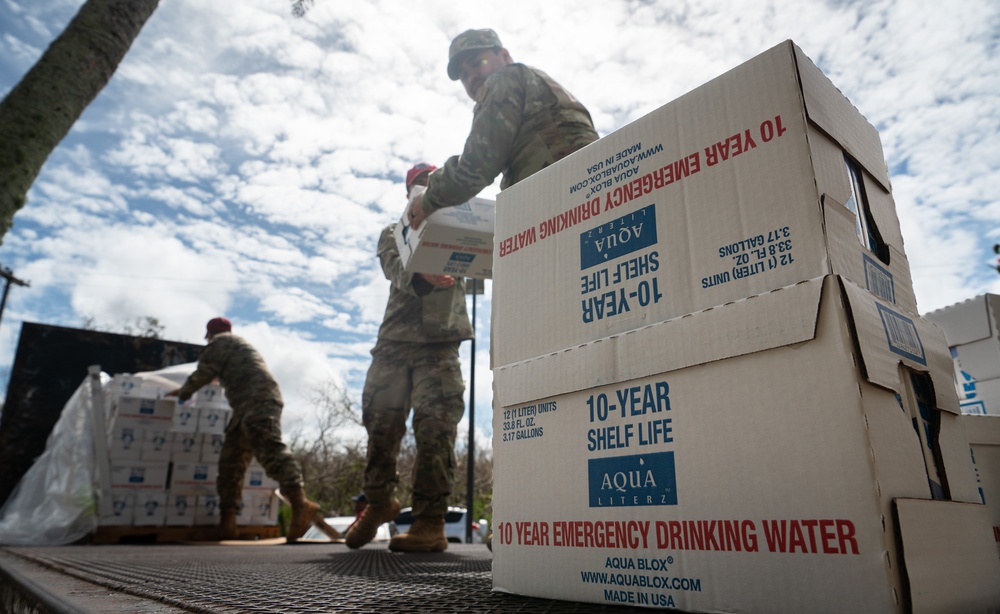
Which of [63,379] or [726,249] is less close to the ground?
[63,379]

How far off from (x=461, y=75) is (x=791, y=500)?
7.77 feet

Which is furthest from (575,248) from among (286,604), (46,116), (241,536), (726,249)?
(241,536)

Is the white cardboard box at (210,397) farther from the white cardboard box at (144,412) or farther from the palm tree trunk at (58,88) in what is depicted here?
the palm tree trunk at (58,88)

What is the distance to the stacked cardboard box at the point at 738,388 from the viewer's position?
2.97 feet

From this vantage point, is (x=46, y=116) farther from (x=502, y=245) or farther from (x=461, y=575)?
(x=461, y=575)

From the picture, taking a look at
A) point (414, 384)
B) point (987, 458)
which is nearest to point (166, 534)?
point (414, 384)

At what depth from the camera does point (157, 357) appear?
6.54 meters

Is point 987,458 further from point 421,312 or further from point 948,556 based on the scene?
point 421,312

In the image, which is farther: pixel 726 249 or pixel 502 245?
pixel 502 245

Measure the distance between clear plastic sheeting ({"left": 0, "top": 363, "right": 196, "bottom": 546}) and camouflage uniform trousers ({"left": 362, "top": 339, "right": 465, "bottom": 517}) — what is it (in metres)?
2.54

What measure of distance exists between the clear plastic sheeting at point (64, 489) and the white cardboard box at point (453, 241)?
138 inches

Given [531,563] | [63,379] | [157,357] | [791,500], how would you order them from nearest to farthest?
[791,500] < [531,563] < [63,379] < [157,357]

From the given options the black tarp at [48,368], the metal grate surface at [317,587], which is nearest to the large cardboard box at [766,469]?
the metal grate surface at [317,587]

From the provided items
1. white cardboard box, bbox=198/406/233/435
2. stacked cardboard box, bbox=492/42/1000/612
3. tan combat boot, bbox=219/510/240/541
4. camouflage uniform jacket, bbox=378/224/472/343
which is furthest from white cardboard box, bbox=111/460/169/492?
stacked cardboard box, bbox=492/42/1000/612
